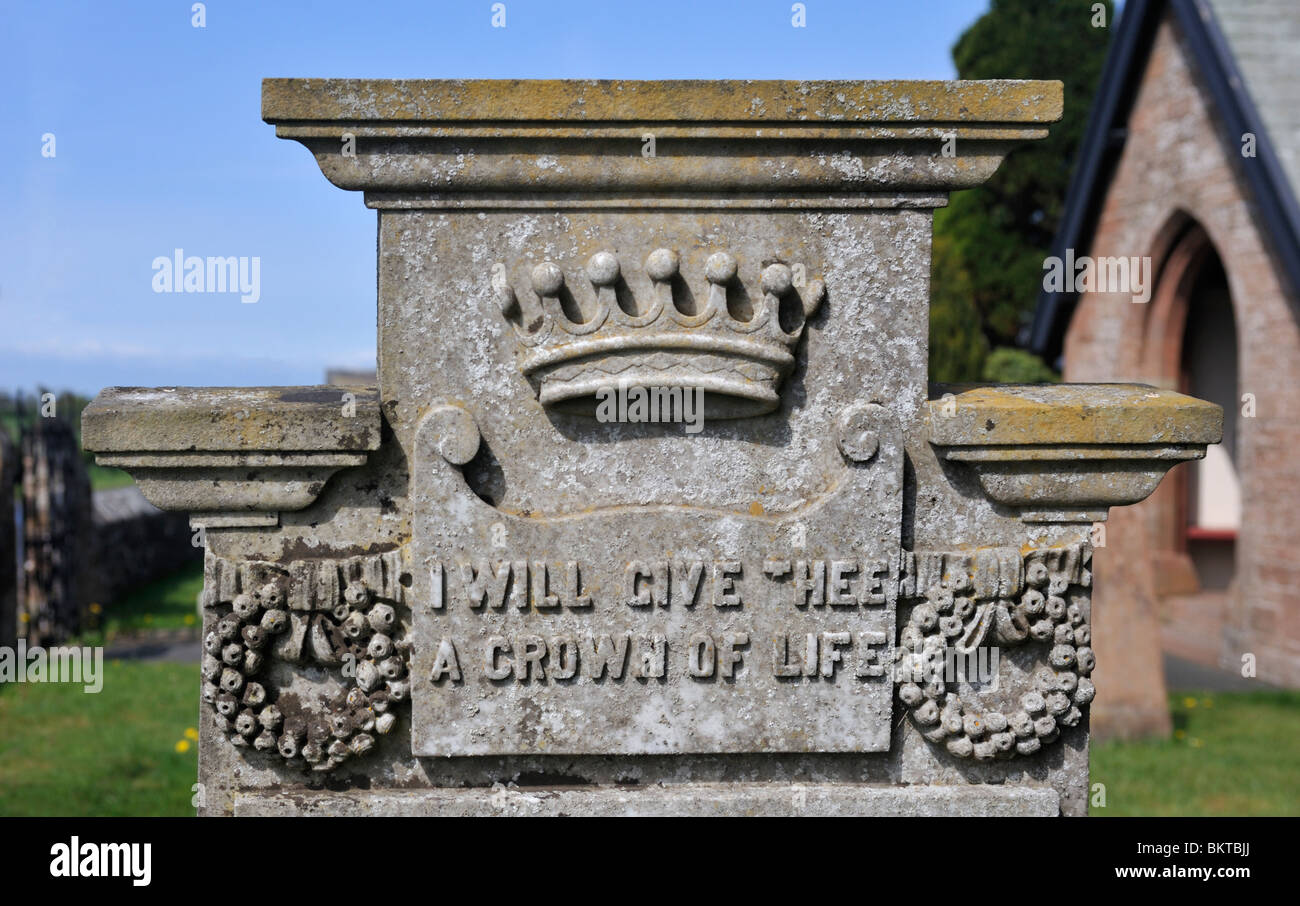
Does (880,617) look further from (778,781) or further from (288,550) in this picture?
(288,550)

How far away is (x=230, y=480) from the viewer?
8.06 feet

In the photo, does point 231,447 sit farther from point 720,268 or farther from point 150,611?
point 150,611

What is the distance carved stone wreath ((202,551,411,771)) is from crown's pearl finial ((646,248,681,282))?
83 cm

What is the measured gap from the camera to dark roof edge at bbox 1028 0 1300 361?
759cm

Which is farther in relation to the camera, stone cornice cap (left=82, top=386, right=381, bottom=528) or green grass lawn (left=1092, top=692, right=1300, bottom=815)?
green grass lawn (left=1092, top=692, right=1300, bottom=815)

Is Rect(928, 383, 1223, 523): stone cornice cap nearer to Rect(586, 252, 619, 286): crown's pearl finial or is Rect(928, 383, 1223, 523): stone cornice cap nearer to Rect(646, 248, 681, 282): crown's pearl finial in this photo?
Rect(646, 248, 681, 282): crown's pearl finial

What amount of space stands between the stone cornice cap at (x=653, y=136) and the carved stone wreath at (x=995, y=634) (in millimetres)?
840

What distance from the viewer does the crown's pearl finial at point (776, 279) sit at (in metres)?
2.42

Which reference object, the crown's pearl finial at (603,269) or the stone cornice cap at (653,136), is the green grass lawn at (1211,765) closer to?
the stone cornice cap at (653,136)

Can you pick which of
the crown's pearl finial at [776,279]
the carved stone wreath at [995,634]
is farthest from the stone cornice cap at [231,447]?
the carved stone wreath at [995,634]

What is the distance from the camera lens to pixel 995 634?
8.59 feet

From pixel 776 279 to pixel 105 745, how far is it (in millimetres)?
5029

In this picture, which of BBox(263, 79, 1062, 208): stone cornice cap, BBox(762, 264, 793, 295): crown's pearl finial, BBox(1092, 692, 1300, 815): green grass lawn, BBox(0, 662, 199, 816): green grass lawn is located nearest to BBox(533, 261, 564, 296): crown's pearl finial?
BBox(263, 79, 1062, 208): stone cornice cap

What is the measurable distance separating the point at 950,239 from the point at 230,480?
59.6 ft
